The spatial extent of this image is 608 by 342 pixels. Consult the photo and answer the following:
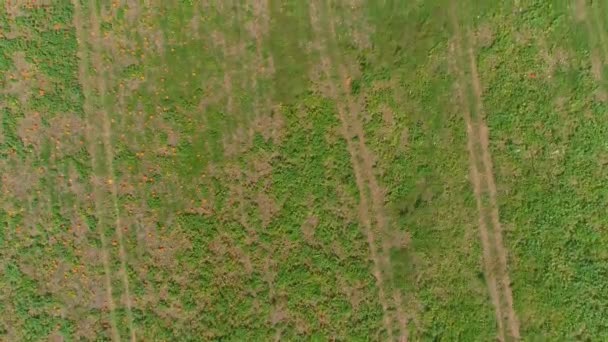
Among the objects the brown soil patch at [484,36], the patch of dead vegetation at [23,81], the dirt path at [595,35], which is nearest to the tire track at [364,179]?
the brown soil patch at [484,36]

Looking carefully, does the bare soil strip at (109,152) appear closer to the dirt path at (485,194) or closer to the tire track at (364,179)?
the tire track at (364,179)

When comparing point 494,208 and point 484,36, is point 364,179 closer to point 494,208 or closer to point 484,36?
point 494,208

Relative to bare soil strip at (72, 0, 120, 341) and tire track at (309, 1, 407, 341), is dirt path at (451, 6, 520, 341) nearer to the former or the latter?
tire track at (309, 1, 407, 341)

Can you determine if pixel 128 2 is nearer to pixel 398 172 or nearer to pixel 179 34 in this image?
pixel 179 34

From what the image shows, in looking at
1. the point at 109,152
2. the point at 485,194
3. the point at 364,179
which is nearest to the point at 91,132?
the point at 109,152

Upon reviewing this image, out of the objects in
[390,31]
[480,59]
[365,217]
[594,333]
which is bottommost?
[594,333]

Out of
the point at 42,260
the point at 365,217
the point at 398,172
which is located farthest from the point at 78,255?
the point at 398,172
